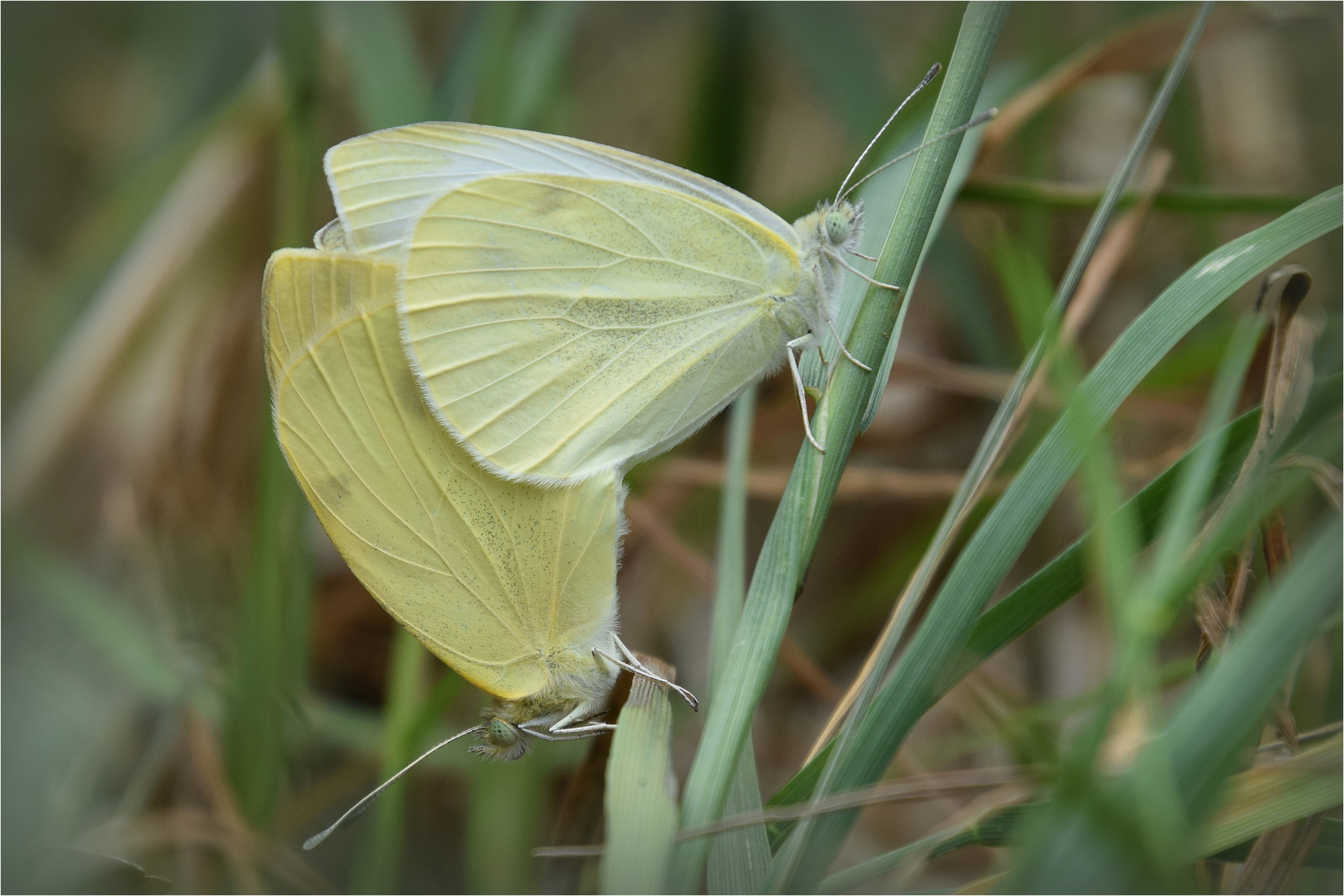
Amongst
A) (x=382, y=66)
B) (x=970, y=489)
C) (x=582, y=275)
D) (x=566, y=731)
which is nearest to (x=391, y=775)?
(x=566, y=731)

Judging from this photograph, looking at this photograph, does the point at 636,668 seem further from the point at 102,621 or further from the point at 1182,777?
the point at 102,621

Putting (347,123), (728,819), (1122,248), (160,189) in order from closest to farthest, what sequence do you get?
(728,819), (1122,248), (160,189), (347,123)

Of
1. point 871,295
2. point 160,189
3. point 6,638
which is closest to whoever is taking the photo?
point 871,295

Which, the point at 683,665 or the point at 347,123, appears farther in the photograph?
the point at 347,123

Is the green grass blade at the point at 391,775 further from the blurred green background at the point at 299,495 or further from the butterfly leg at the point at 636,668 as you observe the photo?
the butterfly leg at the point at 636,668

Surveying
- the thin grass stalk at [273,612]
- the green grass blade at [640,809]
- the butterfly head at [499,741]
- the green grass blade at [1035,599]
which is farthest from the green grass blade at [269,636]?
the green grass blade at [1035,599]

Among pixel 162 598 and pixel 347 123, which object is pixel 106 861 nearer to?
pixel 162 598

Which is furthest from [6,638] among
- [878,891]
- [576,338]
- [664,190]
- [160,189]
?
[878,891]

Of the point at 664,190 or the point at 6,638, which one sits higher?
the point at 664,190
